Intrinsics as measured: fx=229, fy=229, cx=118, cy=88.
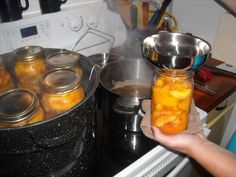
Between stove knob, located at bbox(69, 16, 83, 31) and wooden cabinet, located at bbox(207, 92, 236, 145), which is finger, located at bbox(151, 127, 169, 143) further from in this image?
stove knob, located at bbox(69, 16, 83, 31)

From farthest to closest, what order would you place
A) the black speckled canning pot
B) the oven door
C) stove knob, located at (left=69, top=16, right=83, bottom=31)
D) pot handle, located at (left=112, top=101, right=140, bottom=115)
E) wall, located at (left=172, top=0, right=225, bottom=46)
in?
wall, located at (left=172, top=0, right=225, bottom=46) < stove knob, located at (left=69, top=16, right=83, bottom=31) < pot handle, located at (left=112, top=101, right=140, bottom=115) < the oven door < the black speckled canning pot

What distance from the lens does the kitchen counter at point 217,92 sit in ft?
2.82

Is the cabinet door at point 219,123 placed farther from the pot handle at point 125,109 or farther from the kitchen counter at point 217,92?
the pot handle at point 125,109

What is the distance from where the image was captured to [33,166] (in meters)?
0.48

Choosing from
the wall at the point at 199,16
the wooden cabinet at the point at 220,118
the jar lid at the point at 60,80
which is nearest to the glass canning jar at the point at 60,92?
the jar lid at the point at 60,80

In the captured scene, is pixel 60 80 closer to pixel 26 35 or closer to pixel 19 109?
pixel 19 109

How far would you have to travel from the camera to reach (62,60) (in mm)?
633

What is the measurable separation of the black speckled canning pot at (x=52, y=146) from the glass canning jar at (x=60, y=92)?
0.04 m

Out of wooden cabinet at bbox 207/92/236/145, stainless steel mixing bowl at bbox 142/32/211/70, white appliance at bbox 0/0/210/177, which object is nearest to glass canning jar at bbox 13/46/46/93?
white appliance at bbox 0/0/210/177

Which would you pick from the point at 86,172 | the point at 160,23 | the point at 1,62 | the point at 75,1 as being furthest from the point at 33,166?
the point at 160,23

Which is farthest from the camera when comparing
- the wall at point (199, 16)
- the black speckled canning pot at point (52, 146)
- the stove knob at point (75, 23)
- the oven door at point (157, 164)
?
the wall at point (199, 16)

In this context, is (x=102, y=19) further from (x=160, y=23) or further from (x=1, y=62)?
(x=1, y=62)

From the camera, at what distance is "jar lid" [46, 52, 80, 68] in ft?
1.98

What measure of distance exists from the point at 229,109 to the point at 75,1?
33.9 inches
